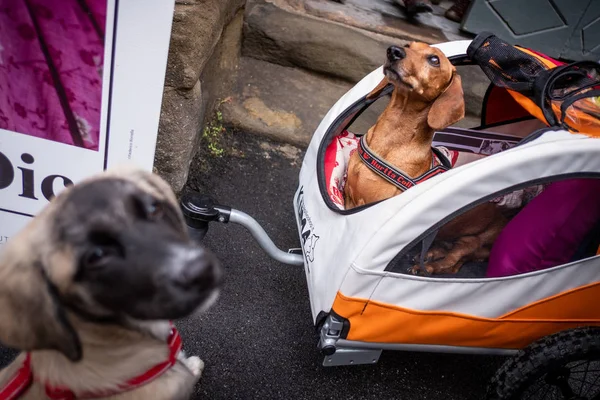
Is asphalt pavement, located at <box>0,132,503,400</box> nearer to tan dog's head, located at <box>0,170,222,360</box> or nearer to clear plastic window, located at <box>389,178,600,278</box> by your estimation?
clear plastic window, located at <box>389,178,600,278</box>

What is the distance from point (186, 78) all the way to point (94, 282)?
152 cm

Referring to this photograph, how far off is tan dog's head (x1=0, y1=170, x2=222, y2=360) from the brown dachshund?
1.02m

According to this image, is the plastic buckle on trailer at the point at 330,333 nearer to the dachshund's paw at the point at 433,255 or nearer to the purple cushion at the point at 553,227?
the dachshund's paw at the point at 433,255

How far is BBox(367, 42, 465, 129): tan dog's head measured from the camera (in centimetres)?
221

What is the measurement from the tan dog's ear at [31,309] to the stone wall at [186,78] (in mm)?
1467

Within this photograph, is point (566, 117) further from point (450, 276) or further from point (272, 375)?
point (272, 375)

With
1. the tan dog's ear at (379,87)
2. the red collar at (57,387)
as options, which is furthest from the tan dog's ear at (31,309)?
the tan dog's ear at (379,87)

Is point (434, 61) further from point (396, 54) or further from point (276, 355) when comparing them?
point (276, 355)

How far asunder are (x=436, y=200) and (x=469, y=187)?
0.11 meters

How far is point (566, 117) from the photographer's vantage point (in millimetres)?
1703

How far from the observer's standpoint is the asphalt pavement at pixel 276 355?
223cm

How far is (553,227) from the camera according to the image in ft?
6.05

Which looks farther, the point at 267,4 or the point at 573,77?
the point at 267,4

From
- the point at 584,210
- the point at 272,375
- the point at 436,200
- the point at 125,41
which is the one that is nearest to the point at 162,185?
the point at 125,41
